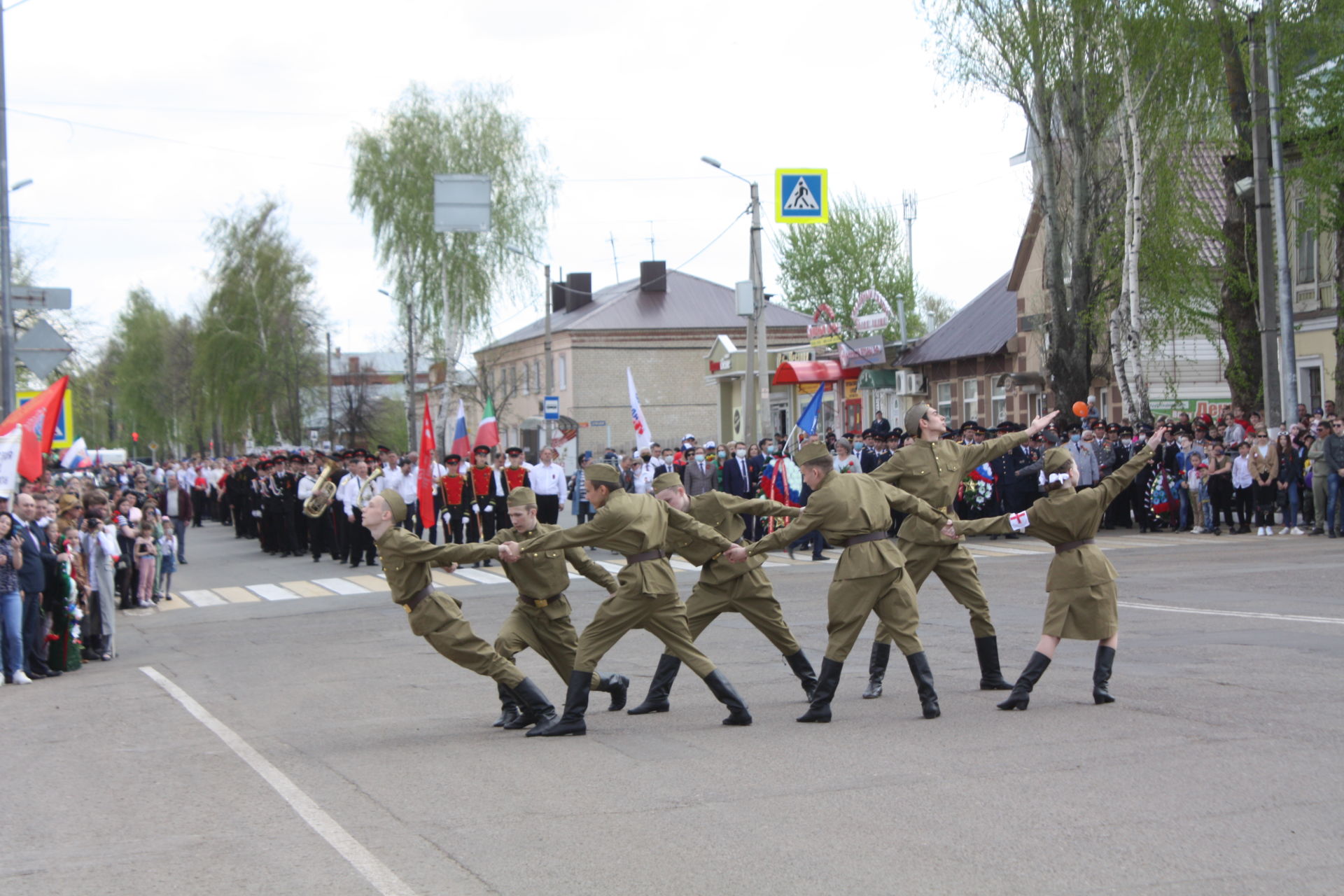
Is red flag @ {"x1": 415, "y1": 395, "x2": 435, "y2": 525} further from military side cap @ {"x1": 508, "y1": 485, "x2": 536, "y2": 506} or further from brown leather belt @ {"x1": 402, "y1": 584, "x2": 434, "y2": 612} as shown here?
brown leather belt @ {"x1": 402, "y1": 584, "x2": 434, "y2": 612}

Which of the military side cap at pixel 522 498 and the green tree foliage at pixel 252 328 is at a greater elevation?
the green tree foliage at pixel 252 328

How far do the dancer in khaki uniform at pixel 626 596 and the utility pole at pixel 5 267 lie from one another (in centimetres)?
1605

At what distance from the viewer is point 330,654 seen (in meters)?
13.6

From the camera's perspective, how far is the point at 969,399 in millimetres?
43500

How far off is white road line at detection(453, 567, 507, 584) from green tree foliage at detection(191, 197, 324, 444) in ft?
136

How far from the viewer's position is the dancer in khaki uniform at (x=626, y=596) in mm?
8852

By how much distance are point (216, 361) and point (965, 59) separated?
143ft

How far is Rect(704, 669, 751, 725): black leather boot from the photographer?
8.80 metres

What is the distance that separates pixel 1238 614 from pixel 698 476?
1327cm

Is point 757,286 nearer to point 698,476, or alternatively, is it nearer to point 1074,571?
point 698,476

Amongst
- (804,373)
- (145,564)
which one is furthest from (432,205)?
(145,564)

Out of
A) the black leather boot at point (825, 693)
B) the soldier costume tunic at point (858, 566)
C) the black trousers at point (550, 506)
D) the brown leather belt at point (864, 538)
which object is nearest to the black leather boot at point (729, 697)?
the black leather boot at point (825, 693)

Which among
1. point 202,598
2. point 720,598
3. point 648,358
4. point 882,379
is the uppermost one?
point 648,358

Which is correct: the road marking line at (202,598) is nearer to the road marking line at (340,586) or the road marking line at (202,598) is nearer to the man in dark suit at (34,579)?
the road marking line at (340,586)
